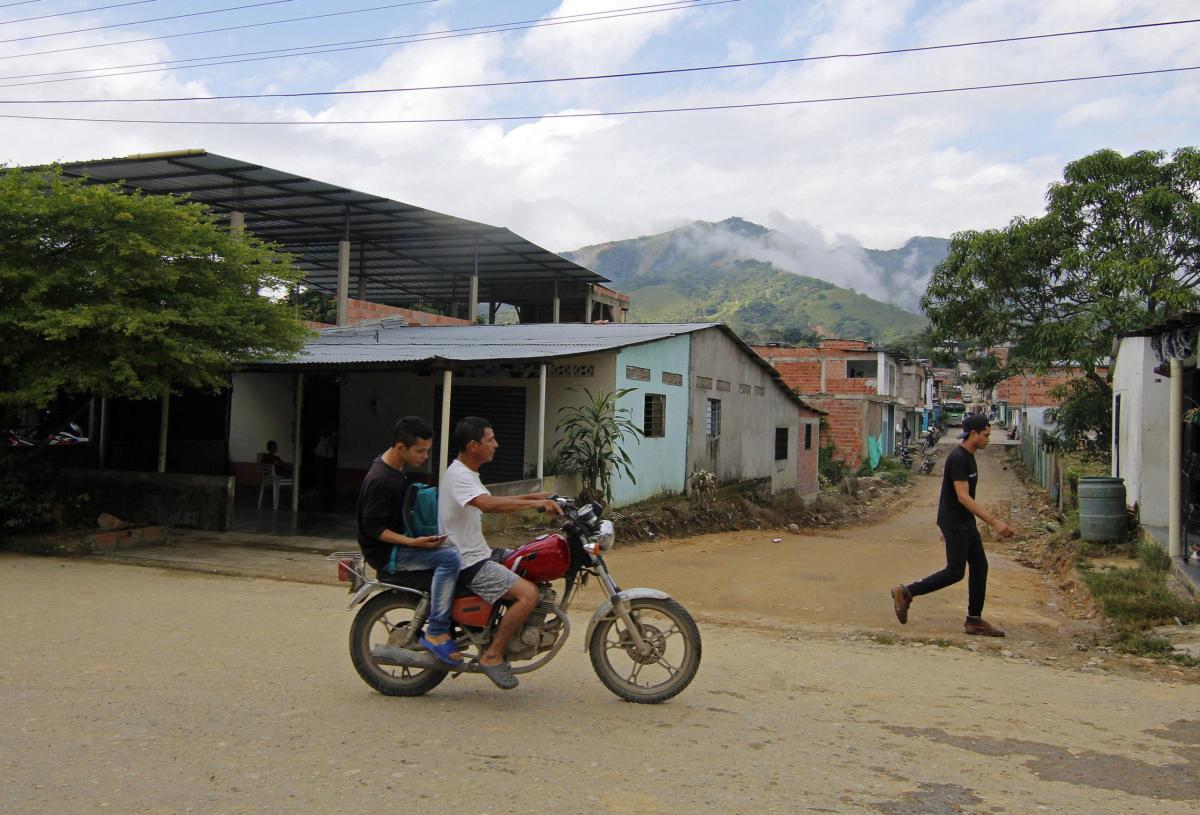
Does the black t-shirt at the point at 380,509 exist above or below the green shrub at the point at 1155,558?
above

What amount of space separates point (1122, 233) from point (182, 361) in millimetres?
17816

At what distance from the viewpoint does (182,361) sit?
10086 millimetres

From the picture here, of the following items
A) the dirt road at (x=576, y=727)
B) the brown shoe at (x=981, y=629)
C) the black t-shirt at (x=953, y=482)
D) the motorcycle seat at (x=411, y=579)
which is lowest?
the dirt road at (x=576, y=727)

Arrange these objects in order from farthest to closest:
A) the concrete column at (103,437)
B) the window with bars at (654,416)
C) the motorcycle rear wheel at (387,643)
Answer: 1. the window with bars at (654,416)
2. the concrete column at (103,437)
3. the motorcycle rear wheel at (387,643)

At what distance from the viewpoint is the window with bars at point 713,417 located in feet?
60.9

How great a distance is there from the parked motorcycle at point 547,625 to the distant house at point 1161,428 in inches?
269

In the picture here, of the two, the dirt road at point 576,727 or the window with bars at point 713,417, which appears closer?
the dirt road at point 576,727

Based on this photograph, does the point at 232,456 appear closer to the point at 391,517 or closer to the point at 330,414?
the point at 330,414

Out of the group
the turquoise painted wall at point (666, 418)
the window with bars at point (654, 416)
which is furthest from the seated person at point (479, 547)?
the window with bars at point (654, 416)

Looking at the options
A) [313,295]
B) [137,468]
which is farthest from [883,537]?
[313,295]

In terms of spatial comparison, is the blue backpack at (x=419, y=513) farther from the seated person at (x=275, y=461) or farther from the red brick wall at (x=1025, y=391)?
the red brick wall at (x=1025, y=391)

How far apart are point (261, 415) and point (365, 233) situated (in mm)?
7388

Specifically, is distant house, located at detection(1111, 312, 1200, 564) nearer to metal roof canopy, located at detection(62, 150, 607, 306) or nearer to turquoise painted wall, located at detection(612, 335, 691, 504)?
turquoise painted wall, located at detection(612, 335, 691, 504)

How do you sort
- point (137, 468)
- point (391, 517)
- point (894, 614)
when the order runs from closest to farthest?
point (391, 517) → point (894, 614) → point (137, 468)
